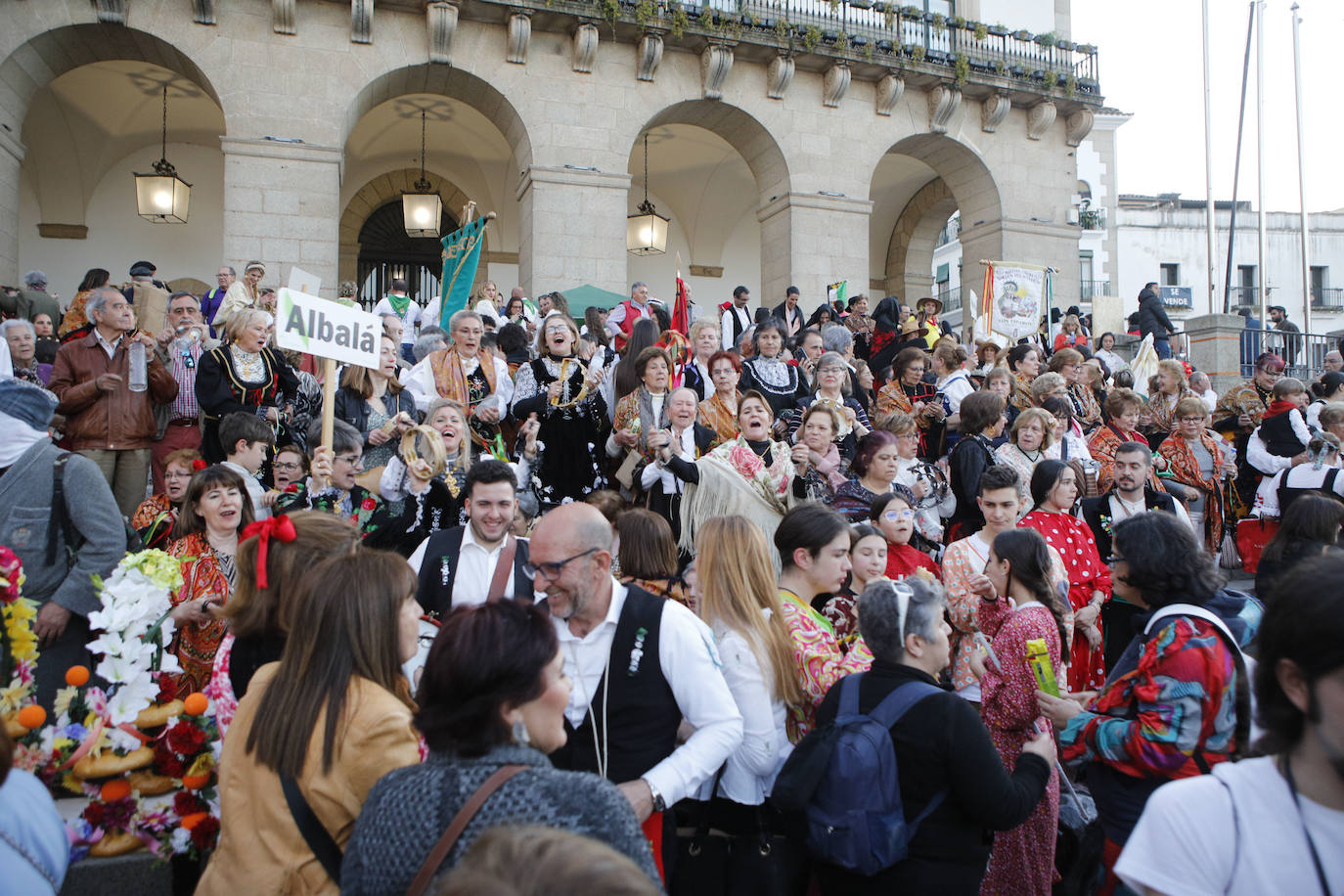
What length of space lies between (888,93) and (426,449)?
14.7 m

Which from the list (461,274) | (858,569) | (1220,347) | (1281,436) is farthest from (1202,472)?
(1220,347)

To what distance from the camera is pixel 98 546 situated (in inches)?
162

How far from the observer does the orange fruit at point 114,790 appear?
127 inches

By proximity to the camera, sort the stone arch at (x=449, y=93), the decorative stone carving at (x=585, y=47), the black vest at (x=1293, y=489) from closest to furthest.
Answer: the black vest at (x=1293, y=489), the stone arch at (x=449, y=93), the decorative stone carving at (x=585, y=47)

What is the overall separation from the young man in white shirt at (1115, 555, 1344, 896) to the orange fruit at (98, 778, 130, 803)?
319cm

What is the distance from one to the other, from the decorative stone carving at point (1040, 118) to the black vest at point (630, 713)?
1856 cm

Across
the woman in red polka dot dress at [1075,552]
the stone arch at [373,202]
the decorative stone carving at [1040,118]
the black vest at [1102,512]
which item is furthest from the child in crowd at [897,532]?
the decorative stone carving at [1040,118]

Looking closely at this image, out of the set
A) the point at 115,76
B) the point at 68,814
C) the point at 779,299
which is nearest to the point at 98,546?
the point at 68,814

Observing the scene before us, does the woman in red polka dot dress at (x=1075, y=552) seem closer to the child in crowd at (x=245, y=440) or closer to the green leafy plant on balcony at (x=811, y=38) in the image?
the child in crowd at (x=245, y=440)

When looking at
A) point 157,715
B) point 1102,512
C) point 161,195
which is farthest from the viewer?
point 161,195

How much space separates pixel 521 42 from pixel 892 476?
12.1m

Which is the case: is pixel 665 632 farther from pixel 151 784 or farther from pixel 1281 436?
pixel 1281 436

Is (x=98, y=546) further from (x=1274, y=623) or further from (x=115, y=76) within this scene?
(x=115, y=76)

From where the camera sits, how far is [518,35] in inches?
589
